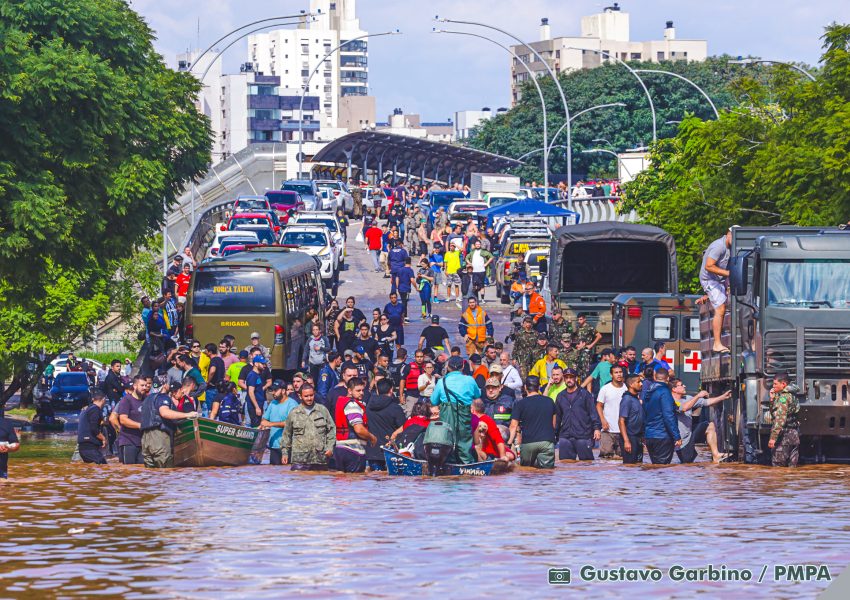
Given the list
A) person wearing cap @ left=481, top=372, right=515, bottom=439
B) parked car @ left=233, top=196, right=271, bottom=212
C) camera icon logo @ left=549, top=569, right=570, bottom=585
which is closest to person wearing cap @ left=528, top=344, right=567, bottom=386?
person wearing cap @ left=481, top=372, right=515, bottom=439

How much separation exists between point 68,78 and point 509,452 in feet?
33.7

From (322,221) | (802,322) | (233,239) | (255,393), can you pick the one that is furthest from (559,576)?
(322,221)

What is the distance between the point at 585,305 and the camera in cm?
3519

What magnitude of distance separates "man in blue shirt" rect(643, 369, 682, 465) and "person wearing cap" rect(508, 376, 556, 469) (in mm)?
1483

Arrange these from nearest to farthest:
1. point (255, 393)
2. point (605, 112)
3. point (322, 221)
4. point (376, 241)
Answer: point (255, 393) < point (376, 241) < point (322, 221) < point (605, 112)

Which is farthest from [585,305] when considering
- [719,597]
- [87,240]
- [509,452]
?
[719,597]

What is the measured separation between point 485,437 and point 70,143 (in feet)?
34.4

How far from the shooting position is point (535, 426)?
23.2 metres

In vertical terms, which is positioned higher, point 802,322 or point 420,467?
point 802,322

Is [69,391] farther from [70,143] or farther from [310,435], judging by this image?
[310,435]

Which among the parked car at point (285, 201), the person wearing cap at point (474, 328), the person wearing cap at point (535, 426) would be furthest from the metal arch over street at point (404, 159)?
the person wearing cap at point (535, 426)

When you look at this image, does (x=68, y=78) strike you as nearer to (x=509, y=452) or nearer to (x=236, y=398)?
(x=236, y=398)

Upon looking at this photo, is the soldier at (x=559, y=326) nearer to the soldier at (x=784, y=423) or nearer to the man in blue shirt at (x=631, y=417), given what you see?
the man in blue shirt at (x=631, y=417)

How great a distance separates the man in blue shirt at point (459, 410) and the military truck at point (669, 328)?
980cm
